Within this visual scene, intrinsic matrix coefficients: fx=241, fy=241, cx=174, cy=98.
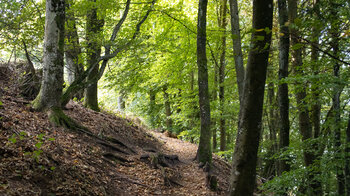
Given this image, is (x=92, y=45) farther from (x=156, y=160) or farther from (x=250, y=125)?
(x=250, y=125)

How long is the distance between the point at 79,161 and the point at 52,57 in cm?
303

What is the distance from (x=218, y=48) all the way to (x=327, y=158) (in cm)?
995

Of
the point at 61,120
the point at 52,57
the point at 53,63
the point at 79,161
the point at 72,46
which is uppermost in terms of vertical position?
the point at 72,46

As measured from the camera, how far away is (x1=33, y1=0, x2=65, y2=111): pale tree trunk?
6.62 metres

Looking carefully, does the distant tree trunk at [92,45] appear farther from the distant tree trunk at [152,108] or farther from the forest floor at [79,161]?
the distant tree trunk at [152,108]

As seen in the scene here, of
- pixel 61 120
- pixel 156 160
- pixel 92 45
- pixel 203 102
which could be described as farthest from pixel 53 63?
pixel 203 102

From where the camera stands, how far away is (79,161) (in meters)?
5.71

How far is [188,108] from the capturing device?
1458cm

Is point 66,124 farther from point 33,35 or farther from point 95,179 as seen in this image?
point 33,35

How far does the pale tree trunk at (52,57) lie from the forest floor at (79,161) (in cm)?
46

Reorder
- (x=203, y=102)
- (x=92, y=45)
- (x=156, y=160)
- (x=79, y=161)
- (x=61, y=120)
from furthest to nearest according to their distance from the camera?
(x=203, y=102) → (x=92, y=45) → (x=156, y=160) → (x=61, y=120) → (x=79, y=161)

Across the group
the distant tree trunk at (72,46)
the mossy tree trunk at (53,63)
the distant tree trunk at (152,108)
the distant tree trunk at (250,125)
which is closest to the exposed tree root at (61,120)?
the mossy tree trunk at (53,63)

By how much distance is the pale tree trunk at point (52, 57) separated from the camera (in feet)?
21.7

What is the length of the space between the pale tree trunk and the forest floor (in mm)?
464
